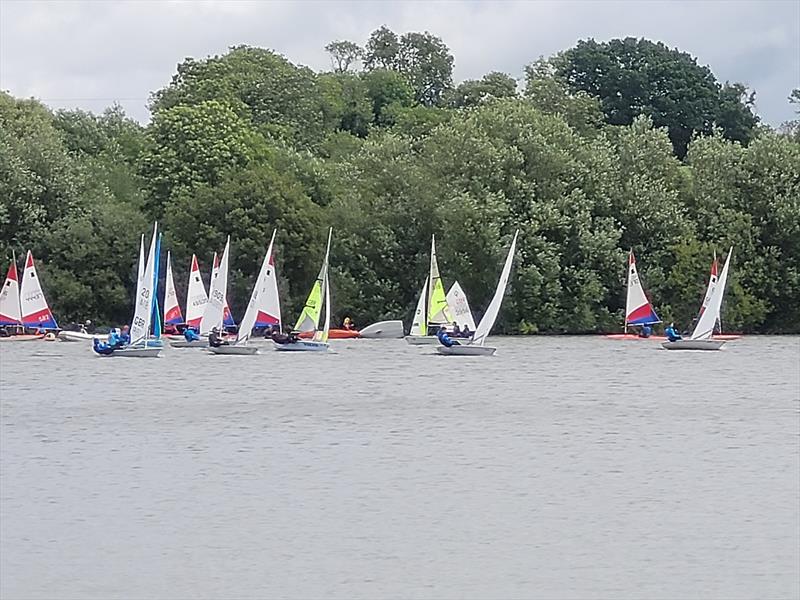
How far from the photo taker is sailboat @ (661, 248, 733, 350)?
57.0 m

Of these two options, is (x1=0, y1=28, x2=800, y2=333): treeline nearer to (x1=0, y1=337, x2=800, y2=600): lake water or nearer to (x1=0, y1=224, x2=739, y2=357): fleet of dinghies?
(x1=0, y1=224, x2=739, y2=357): fleet of dinghies

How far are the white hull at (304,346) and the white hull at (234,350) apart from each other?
129 cm

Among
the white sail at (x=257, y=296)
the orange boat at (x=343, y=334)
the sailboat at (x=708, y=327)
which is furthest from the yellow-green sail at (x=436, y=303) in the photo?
the sailboat at (x=708, y=327)

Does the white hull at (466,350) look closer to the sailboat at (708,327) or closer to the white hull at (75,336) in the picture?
the sailboat at (708,327)

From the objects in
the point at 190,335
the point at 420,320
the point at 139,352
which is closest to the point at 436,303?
the point at 420,320

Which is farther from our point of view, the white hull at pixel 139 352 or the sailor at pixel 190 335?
the sailor at pixel 190 335

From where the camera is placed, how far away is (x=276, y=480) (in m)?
28.0

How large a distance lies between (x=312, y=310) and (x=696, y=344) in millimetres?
16277

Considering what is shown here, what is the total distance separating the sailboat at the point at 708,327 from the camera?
5700 cm

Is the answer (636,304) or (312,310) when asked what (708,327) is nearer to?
(636,304)

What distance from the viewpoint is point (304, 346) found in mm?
57438

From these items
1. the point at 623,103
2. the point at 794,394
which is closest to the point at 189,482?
the point at 794,394

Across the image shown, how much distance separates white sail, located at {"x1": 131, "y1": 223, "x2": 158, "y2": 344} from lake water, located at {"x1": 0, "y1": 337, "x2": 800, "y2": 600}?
2.16 meters

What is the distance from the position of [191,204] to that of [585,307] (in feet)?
64.0
